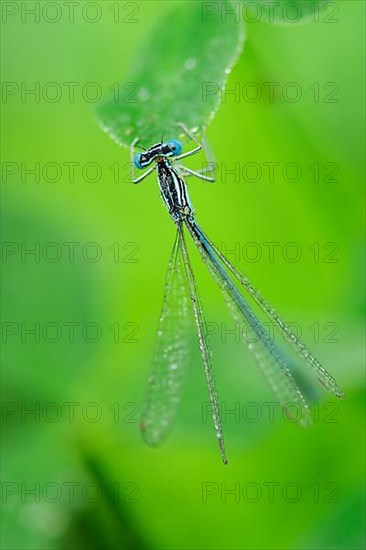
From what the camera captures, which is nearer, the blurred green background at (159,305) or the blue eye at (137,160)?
the blue eye at (137,160)

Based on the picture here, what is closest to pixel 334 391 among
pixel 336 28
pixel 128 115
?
pixel 128 115

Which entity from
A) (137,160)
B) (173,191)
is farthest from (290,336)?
(137,160)

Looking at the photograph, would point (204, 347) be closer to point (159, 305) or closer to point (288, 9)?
point (159, 305)

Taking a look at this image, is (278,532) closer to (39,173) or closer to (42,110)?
(39,173)

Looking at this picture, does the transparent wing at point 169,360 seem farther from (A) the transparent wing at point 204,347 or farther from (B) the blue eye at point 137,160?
(B) the blue eye at point 137,160

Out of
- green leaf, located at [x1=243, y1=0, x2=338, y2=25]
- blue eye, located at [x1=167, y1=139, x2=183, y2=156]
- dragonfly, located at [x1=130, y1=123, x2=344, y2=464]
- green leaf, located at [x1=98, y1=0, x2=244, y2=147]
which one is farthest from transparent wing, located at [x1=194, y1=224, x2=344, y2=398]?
green leaf, located at [x1=243, y1=0, x2=338, y2=25]

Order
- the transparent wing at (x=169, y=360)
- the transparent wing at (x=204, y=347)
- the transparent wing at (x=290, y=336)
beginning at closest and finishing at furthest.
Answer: the transparent wing at (x=290, y=336) → the transparent wing at (x=204, y=347) → the transparent wing at (x=169, y=360)

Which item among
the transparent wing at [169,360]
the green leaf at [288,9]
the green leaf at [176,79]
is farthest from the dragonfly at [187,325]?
the green leaf at [288,9]
